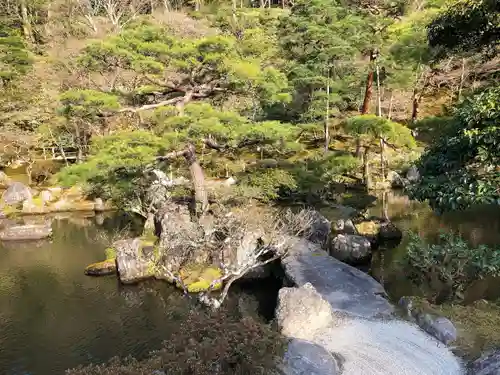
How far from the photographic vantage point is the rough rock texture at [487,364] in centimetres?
609

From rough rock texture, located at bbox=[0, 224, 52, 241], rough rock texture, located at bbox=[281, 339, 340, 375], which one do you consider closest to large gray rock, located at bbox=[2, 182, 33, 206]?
rough rock texture, located at bbox=[0, 224, 52, 241]

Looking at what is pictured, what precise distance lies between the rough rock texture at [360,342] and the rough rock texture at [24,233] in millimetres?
12507

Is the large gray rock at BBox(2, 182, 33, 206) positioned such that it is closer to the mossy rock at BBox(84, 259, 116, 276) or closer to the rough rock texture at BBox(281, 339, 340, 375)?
the mossy rock at BBox(84, 259, 116, 276)

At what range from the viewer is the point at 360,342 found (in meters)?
7.71

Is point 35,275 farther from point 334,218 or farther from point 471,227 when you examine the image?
point 471,227

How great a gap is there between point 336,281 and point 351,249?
290 cm

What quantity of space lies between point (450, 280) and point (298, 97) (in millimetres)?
12966

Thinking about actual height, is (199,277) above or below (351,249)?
below

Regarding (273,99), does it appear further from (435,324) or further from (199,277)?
(435,324)

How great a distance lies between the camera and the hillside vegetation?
6703mm

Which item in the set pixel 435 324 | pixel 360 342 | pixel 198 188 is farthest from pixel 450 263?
pixel 198 188

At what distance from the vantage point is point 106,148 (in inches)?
439

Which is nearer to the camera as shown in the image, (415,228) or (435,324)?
(435,324)

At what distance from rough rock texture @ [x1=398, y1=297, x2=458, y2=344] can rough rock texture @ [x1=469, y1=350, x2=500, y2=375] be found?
808mm
